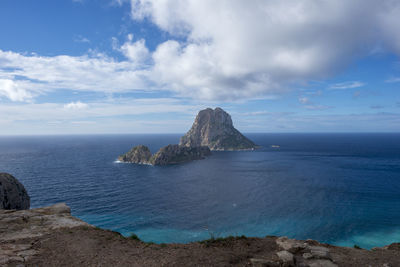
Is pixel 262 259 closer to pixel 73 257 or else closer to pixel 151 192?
pixel 73 257

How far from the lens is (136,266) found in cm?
1408

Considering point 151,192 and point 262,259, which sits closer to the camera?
point 262,259

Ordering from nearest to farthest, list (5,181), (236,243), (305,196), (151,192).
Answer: (236,243) < (5,181) < (305,196) < (151,192)

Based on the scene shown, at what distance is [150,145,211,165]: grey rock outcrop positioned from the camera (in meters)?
153

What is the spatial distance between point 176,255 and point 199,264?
2206 millimetres

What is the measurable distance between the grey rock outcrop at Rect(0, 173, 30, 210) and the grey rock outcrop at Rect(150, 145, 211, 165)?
115178 mm

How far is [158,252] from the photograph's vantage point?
16.1 metres

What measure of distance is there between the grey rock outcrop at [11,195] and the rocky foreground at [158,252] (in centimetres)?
1559

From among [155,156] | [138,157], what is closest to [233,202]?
[155,156]

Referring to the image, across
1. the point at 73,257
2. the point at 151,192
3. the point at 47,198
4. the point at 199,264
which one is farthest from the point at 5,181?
the point at 151,192

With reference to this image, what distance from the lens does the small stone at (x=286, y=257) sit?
14.0 metres

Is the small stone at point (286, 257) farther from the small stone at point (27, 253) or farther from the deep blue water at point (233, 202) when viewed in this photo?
the deep blue water at point (233, 202)

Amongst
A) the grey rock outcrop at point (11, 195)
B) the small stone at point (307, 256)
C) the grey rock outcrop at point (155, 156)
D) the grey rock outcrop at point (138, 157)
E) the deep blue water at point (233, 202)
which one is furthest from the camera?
the grey rock outcrop at point (138, 157)

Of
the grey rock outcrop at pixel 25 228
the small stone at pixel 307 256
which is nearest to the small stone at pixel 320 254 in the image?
the small stone at pixel 307 256
